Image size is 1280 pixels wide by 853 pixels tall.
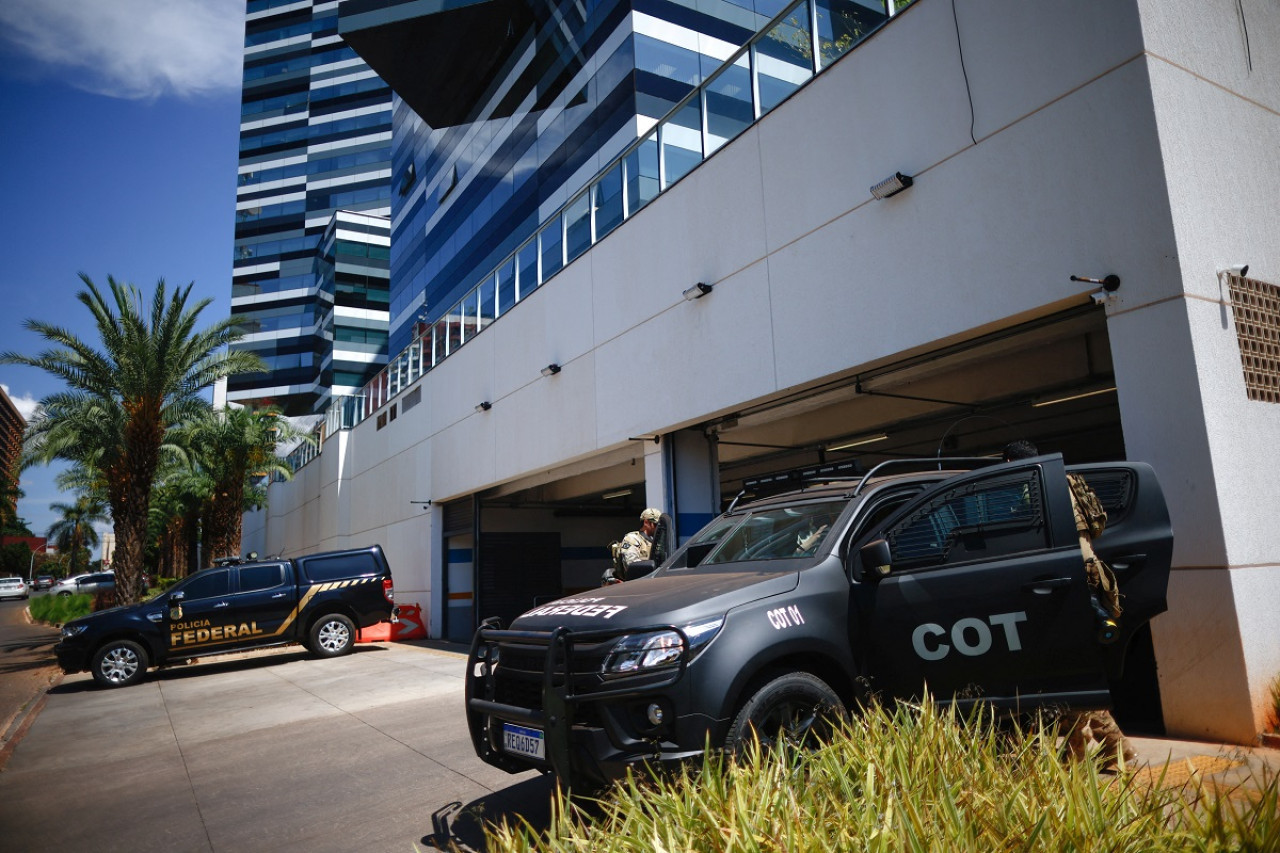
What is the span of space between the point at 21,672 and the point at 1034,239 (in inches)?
801

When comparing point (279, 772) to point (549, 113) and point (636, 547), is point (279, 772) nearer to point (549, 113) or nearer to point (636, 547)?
point (636, 547)

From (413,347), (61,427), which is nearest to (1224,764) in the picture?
(413,347)

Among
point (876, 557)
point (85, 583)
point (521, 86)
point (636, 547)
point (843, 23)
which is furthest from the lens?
point (85, 583)

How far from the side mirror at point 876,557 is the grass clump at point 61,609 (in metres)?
28.9

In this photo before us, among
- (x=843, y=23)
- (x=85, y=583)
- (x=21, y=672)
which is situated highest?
(x=843, y=23)

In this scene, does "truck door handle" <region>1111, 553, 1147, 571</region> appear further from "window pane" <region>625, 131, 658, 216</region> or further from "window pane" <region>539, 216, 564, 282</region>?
"window pane" <region>539, 216, 564, 282</region>

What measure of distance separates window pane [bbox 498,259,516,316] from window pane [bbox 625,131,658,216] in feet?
16.5

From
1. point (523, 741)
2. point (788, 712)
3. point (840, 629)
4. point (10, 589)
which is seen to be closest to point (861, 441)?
point (840, 629)

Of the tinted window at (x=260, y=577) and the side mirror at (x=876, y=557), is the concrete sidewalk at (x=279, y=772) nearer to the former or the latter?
the side mirror at (x=876, y=557)

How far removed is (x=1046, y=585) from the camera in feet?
15.2

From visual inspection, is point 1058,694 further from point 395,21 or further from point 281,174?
point 281,174

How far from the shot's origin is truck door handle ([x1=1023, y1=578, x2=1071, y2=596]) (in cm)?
462

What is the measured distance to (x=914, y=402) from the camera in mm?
11625

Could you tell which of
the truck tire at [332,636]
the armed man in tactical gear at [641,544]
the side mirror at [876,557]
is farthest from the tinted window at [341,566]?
the side mirror at [876,557]
